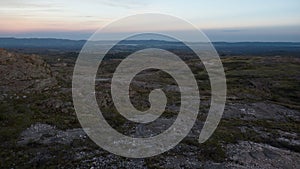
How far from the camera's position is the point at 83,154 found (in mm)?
24359

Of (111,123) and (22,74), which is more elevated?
(22,74)

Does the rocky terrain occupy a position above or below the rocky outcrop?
below

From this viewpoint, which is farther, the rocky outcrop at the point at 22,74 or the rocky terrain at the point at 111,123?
the rocky outcrop at the point at 22,74

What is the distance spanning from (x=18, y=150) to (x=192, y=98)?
3556cm

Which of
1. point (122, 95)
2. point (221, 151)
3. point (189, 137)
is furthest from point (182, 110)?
point (221, 151)

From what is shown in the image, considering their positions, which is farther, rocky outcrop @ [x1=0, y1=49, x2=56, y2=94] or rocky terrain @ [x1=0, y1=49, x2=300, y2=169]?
rocky outcrop @ [x1=0, y1=49, x2=56, y2=94]

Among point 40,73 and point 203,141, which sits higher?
point 40,73

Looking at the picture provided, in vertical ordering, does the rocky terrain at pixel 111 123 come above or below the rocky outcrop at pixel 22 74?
below

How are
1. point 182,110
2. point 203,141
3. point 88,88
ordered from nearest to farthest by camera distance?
point 203,141, point 182,110, point 88,88

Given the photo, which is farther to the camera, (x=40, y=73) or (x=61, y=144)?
(x=40, y=73)

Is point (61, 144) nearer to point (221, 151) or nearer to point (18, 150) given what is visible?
point (18, 150)

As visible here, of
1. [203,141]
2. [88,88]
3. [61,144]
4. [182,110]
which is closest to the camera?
[61,144]

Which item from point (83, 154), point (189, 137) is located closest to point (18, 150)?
point (83, 154)

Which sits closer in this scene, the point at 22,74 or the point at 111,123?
the point at 111,123
